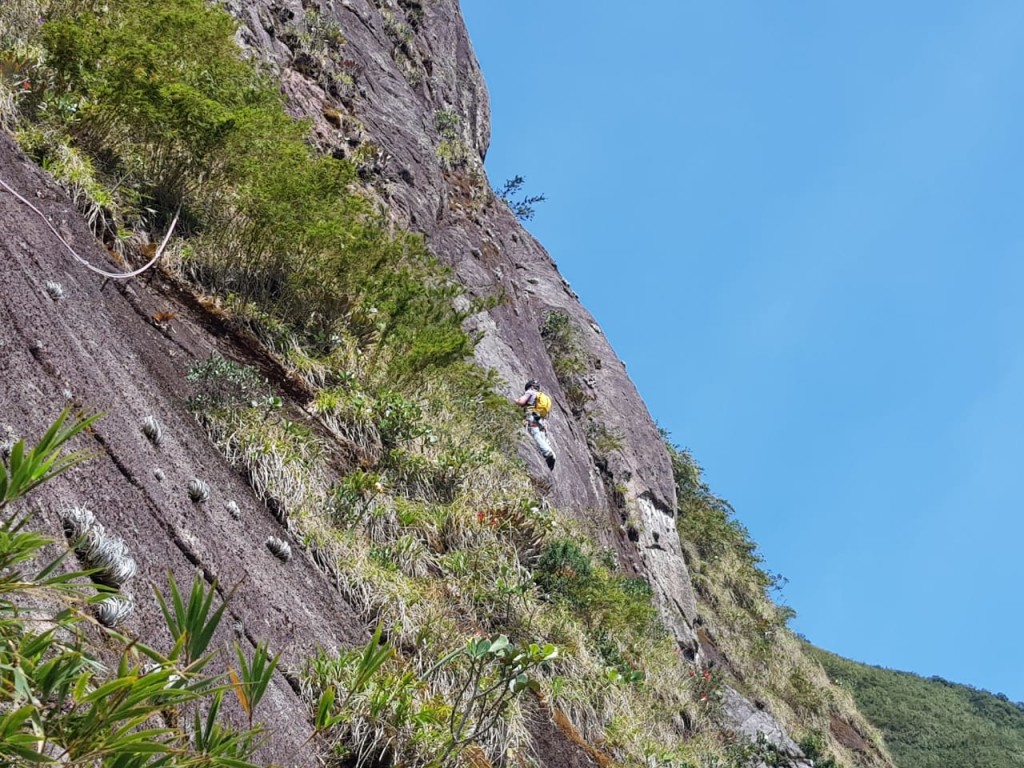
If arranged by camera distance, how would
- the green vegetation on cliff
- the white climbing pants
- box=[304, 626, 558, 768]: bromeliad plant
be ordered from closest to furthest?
box=[304, 626, 558, 768]: bromeliad plant, the white climbing pants, the green vegetation on cliff

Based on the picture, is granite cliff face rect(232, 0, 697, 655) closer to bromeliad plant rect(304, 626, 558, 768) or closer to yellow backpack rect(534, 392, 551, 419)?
yellow backpack rect(534, 392, 551, 419)

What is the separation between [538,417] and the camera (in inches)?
515

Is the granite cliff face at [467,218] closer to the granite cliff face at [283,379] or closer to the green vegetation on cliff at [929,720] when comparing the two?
the granite cliff face at [283,379]

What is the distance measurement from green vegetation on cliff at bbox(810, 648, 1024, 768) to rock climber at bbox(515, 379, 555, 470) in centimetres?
1675

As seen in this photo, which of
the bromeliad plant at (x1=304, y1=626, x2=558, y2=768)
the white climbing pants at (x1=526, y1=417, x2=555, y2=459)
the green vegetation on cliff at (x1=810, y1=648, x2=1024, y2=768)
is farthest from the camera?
the green vegetation on cliff at (x1=810, y1=648, x2=1024, y2=768)

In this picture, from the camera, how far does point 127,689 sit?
83.5 inches

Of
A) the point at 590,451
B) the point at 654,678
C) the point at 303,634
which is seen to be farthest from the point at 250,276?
the point at 590,451

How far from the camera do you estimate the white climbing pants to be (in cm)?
1289

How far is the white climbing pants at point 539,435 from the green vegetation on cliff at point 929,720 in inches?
660

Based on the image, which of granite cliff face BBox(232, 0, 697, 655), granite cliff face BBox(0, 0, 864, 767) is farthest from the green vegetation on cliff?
granite cliff face BBox(0, 0, 864, 767)

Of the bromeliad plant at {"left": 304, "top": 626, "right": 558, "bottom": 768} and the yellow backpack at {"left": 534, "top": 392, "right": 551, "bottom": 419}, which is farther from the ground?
the yellow backpack at {"left": 534, "top": 392, "right": 551, "bottom": 419}

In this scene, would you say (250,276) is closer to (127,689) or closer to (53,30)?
(53,30)

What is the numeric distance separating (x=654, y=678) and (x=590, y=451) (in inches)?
317

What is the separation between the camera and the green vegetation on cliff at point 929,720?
29.6m
